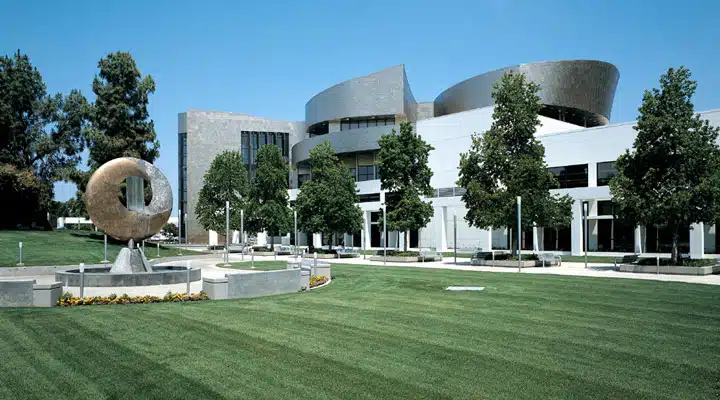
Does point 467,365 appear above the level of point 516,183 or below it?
below

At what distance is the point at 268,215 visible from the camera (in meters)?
54.5

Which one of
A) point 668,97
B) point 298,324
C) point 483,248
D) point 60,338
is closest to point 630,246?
point 483,248

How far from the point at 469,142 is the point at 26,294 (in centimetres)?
4558

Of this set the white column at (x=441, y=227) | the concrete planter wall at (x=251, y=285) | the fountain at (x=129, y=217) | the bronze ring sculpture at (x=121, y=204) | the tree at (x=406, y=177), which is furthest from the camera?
the white column at (x=441, y=227)

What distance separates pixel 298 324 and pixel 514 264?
897 inches

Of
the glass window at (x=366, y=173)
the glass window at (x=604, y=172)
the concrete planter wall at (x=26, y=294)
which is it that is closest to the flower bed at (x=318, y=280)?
the concrete planter wall at (x=26, y=294)

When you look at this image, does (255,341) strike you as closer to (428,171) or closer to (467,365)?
(467,365)

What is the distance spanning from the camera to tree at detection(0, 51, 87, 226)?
5216 cm

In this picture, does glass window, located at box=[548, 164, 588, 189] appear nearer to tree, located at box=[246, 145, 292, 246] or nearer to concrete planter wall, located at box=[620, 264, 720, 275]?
concrete planter wall, located at box=[620, 264, 720, 275]

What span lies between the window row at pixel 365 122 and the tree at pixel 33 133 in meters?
31.2

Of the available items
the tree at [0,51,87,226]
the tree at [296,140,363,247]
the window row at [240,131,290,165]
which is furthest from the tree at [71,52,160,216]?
the window row at [240,131,290,165]

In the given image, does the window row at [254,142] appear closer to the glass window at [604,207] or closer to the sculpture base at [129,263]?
the glass window at [604,207]

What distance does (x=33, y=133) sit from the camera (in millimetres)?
55562

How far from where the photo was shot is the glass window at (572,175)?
47359 millimetres
